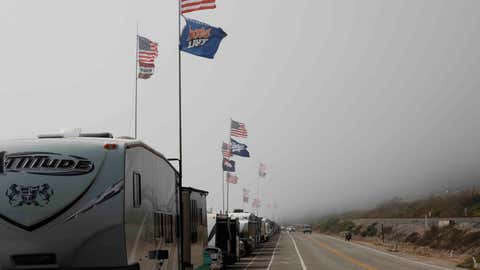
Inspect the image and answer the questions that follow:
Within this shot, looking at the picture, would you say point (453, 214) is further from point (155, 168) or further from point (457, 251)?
point (155, 168)

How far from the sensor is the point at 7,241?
34.9 ft

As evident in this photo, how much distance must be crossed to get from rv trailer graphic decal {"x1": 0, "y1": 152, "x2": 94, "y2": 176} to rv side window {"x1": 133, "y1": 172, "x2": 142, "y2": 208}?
95 centimetres

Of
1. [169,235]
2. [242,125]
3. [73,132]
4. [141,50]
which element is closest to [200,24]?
[141,50]

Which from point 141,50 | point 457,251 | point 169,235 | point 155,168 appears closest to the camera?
point 155,168

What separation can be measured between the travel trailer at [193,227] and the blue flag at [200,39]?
7.84m

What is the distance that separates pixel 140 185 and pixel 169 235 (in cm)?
332

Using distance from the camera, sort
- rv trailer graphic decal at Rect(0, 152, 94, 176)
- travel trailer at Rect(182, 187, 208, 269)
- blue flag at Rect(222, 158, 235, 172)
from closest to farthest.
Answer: rv trailer graphic decal at Rect(0, 152, 94, 176), travel trailer at Rect(182, 187, 208, 269), blue flag at Rect(222, 158, 235, 172)

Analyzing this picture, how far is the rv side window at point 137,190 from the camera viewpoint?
38.0ft

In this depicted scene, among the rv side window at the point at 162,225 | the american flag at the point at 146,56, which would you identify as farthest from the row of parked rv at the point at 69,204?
the american flag at the point at 146,56

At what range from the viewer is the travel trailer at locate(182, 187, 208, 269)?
1895 centimetres

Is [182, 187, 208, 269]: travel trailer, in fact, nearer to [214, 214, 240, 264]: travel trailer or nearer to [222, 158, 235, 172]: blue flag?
[214, 214, 240, 264]: travel trailer

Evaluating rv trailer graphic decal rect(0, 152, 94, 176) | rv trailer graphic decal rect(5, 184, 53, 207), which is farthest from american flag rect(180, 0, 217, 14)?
rv trailer graphic decal rect(5, 184, 53, 207)

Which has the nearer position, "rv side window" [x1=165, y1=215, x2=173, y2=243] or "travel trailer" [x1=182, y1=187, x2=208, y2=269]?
"rv side window" [x1=165, y1=215, x2=173, y2=243]

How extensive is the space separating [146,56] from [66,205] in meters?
24.7
